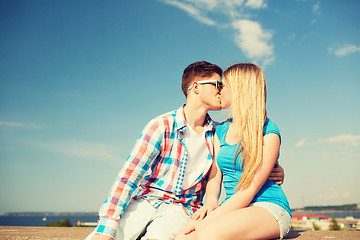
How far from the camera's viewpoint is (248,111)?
9.46 feet

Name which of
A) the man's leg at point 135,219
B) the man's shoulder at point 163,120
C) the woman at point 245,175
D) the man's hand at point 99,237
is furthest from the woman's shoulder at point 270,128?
the man's hand at point 99,237

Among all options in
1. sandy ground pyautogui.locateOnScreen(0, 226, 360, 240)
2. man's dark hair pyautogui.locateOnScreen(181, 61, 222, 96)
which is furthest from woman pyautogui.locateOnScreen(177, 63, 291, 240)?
sandy ground pyautogui.locateOnScreen(0, 226, 360, 240)

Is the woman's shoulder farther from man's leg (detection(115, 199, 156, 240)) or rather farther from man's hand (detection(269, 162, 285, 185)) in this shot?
man's leg (detection(115, 199, 156, 240))

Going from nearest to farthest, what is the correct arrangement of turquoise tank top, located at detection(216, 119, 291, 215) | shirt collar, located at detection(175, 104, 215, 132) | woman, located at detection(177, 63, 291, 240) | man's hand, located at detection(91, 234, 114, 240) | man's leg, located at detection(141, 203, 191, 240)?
woman, located at detection(177, 63, 291, 240)
man's hand, located at detection(91, 234, 114, 240)
man's leg, located at detection(141, 203, 191, 240)
turquoise tank top, located at detection(216, 119, 291, 215)
shirt collar, located at detection(175, 104, 215, 132)

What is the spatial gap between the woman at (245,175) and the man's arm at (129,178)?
25.3 inches

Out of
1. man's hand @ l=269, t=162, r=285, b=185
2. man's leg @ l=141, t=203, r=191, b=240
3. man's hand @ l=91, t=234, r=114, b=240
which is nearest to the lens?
man's hand @ l=91, t=234, r=114, b=240

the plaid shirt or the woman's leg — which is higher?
the plaid shirt

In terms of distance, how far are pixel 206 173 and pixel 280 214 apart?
912mm

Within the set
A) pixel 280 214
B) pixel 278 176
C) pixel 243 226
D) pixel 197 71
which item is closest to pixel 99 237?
pixel 243 226

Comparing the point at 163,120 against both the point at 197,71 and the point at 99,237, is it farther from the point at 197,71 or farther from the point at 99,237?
the point at 99,237

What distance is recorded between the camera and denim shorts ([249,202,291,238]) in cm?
257

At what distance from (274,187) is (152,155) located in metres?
1.32

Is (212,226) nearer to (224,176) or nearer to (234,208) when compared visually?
(234,208)

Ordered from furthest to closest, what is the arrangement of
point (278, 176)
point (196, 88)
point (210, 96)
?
1. point (196, 88)
2. point (210, 96)
3. point (278, 176)
